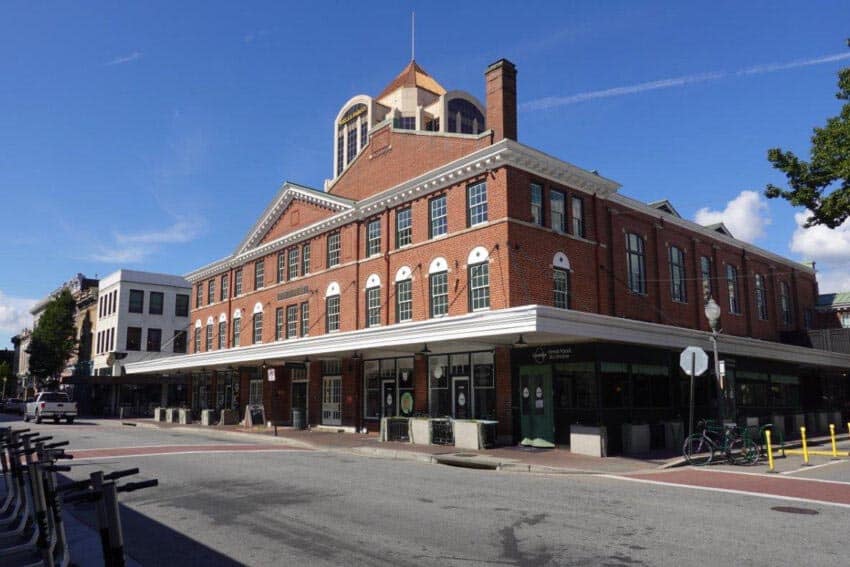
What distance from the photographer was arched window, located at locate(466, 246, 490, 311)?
23078mm

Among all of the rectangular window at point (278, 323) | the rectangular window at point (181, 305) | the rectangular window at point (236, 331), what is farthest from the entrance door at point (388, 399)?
the rectangular window at point (181, 305)

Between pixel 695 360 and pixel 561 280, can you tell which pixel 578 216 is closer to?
pixel 561 280

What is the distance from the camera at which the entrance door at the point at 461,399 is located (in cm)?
2369

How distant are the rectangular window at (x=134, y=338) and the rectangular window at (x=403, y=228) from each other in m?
40.2

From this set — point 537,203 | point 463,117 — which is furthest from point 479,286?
point 463,117

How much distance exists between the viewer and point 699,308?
33.2 m

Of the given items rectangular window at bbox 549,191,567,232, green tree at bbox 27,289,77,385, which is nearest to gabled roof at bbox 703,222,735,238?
rectangular window at bbox 549,191,567,232

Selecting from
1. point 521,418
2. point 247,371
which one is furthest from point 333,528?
point 247,371

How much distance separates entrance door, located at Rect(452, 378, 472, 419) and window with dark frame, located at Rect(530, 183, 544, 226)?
6460 millimetres

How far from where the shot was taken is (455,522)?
9234mm

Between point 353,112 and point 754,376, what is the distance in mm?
59293

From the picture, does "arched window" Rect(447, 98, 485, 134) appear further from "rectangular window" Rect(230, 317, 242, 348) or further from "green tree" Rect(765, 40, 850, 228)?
"green tree" Rect(765, 40, 850, 228)

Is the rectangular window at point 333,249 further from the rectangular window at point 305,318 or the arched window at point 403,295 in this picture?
the arched window at point 403,295

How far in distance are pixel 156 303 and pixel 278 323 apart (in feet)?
98.5
